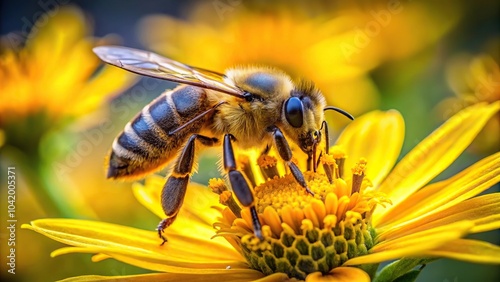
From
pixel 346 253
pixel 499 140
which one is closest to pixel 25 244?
pixel 346 253

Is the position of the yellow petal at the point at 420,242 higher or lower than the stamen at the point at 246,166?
lower

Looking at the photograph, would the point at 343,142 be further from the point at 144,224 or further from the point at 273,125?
the point at 144,224

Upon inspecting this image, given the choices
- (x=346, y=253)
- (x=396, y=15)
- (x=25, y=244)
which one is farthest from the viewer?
(x=396, y=15)

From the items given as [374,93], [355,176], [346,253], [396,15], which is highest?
[396,15]

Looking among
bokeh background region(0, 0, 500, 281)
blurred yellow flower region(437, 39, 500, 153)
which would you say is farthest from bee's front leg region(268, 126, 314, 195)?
blurred yellow flower region(437, 39, 500, 153)

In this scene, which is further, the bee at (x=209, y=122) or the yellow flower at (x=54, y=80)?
the yellow flower at (x=54, y=80)

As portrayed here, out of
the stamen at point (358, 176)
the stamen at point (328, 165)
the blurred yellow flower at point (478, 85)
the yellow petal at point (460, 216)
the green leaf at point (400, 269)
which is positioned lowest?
the green leaf at point (400, 269)

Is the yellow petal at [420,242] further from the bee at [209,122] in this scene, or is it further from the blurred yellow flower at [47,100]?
the blurred yellow flower at [47,100]

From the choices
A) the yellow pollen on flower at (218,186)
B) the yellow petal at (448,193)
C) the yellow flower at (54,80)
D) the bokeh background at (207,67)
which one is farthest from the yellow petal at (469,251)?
the yellow flower at (54,80)
